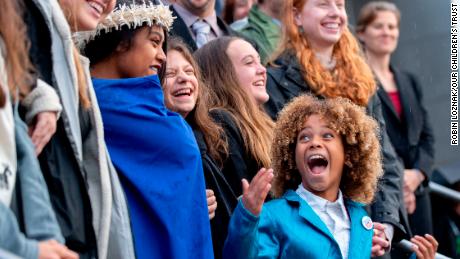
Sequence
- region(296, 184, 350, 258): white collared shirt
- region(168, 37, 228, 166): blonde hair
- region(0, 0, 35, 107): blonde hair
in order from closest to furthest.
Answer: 1. region(0, 0, 35, 107): blonde hair
2. region(296, 184, 350, 258): white collared shirt
3. region(168, 37, 228, 166): blonde hair

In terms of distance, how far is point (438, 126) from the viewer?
10.8 m

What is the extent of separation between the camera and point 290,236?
540 cm

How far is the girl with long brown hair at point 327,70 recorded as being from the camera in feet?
22.9

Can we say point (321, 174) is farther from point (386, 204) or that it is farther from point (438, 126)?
point (438, 126)

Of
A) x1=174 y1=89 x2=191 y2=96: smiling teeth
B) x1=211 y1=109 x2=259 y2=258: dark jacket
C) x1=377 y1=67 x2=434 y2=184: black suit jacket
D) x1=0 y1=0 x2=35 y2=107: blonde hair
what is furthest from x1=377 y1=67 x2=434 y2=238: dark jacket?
x1=0 y1=0 x2=35 y2=107: blonde hair

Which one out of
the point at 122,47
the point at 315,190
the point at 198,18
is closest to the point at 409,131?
the point at 198,18

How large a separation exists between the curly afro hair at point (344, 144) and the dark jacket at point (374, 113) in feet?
3.05

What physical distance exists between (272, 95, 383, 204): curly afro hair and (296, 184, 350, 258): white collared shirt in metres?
0.12

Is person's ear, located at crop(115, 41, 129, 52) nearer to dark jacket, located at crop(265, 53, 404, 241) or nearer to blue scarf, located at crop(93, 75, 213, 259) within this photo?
blue scarf, located at crop(93, 75, 213, 259)

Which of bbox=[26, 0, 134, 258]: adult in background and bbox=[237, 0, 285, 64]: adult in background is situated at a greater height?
bbox=[26, 0, 134, 258]: adult in background

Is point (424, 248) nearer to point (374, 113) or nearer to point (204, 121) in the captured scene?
point (204, 121)

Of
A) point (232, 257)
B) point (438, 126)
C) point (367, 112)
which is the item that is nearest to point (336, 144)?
point (232, 257)

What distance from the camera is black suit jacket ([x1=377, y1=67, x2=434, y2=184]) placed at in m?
8.40

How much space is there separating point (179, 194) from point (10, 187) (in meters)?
1.14
